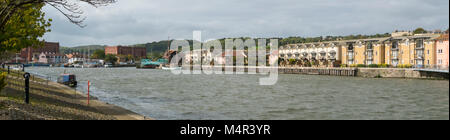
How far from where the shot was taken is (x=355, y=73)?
89.2 m

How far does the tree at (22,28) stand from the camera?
16508 millimetres

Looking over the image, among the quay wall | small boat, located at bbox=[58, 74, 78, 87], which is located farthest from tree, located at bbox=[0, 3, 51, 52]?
the quay wall

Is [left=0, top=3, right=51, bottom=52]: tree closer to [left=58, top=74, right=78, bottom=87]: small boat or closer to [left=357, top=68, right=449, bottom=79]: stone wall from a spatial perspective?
[left=58, top=74, right=78, bottom=87]: small boat

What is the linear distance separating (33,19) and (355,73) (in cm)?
8087

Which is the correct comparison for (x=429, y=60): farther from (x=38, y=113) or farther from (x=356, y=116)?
(x=38, y=113)

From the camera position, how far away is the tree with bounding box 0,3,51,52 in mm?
16508

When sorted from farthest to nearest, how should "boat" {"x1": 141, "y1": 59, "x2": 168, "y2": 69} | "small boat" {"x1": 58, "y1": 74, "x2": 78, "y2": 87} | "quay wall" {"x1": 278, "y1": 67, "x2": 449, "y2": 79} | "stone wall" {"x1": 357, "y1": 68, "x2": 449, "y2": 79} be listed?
"boat" {"x1": 141, "y1": 59, "x2": 168, "y2": 69}, "quay wall" {"x1": 278, "y1": 67, "x2": 449, "y2": 79}, "stone wall" {"x1": 357, "y1": 68, "x2": 449, "y2": 79}, "small boat" {"x1": 58, "y1": 74, "x2": 78, "y2": 87}

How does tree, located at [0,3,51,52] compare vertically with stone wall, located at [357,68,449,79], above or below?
above

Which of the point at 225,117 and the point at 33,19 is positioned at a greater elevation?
the point at 33,19

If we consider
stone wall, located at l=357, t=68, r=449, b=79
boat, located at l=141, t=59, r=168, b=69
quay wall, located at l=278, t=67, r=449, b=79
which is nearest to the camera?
stone wall, located at l=357, t=68, r=449, b=79

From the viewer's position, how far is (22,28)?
17.9m
